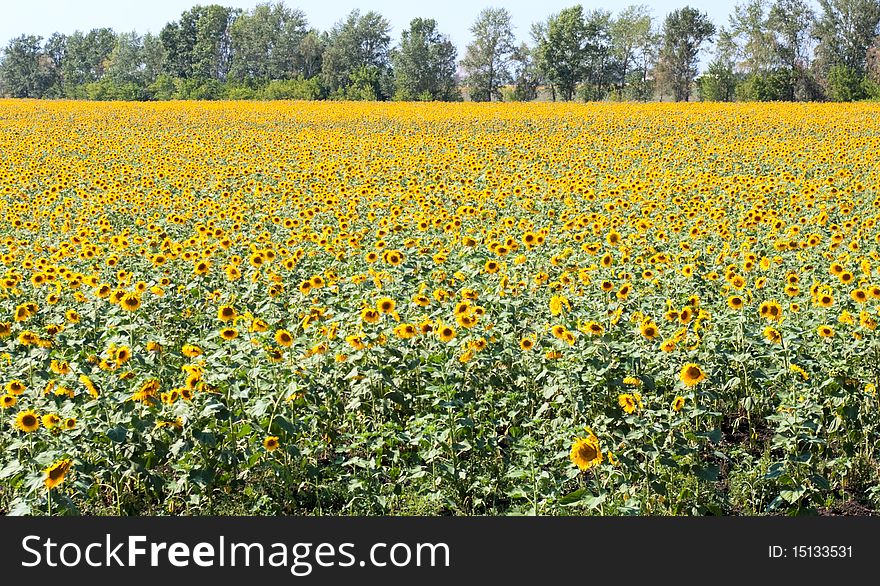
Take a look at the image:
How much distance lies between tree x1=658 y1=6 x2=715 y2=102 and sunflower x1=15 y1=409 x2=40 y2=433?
65800 mm

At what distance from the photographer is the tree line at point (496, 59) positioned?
55438 mm

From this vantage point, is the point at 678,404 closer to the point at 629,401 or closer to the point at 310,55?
the point at 629,401

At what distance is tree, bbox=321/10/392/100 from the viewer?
211ft

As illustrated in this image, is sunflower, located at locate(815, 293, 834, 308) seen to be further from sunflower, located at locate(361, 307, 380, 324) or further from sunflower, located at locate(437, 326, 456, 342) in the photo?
sunflower, located at locate(361, 307, 380, 324)

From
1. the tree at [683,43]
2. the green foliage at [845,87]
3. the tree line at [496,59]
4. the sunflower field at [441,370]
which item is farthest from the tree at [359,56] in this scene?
the sunflower field at [441,370]

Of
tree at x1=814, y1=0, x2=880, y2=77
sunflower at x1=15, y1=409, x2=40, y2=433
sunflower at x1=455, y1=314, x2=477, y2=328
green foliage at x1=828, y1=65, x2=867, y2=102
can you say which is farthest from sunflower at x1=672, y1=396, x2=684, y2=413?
tree at x1=814, y1=0, x2=880, y2=77

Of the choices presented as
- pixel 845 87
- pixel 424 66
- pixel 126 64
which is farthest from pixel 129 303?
pixel 126 64

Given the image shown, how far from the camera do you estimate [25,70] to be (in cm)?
9644

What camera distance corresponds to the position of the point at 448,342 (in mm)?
5078

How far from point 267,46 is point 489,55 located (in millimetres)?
20462

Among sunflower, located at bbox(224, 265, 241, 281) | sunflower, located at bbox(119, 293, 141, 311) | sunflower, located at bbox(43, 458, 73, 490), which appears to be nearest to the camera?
sunflower, located at bbox(43, 458, 73, 490)

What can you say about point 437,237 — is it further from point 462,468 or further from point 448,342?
point 462,468

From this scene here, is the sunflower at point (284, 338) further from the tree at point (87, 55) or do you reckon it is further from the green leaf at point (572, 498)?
the tree at point (87, 55)

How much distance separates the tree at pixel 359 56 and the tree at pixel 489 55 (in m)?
7.00
